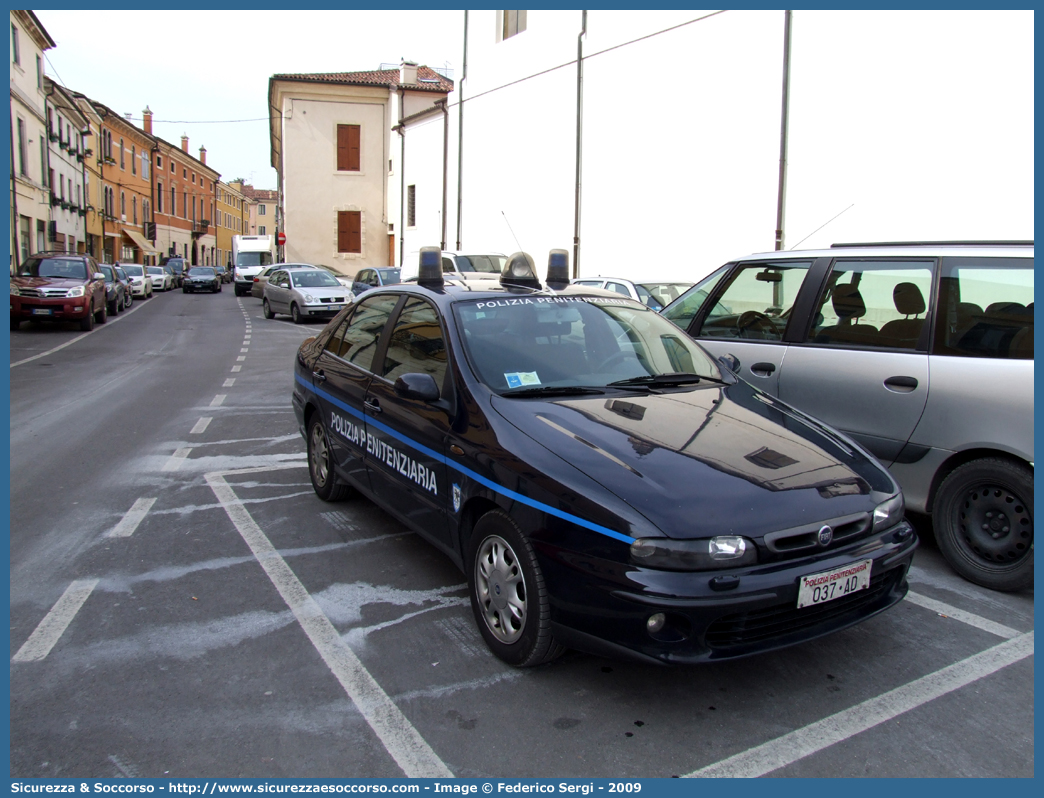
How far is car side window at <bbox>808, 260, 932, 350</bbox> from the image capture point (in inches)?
185

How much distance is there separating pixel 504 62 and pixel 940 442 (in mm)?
23198

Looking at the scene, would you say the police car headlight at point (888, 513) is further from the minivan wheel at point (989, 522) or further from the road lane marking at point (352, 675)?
the road lane marking at point (352, 675)

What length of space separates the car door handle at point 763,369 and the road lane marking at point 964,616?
171 cm

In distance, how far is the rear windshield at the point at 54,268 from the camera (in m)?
20.3

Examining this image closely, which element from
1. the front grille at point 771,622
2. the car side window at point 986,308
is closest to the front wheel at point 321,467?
the front grille at point 771,622

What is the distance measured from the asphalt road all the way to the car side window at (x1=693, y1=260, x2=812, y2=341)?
1.68m

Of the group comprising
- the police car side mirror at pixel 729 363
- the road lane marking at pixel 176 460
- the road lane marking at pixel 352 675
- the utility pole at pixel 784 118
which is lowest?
the road lane marking at pixel 352 675

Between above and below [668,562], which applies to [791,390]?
above

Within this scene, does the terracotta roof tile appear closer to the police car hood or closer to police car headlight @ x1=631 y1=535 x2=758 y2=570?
the police car hood

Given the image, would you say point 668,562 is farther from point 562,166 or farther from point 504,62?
point 504,62

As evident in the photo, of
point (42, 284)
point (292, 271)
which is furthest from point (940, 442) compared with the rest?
point (292, 271)

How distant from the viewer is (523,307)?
440cm

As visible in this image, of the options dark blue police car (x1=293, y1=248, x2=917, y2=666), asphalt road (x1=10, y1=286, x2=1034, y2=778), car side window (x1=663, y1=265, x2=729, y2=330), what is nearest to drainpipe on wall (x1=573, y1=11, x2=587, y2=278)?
car side window (x1=663, y1=265, x2=729, y2=330)

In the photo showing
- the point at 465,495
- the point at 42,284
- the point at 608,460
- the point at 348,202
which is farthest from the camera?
the point at 348,202
